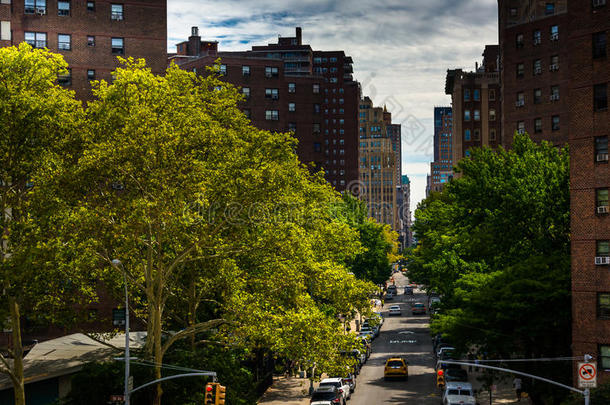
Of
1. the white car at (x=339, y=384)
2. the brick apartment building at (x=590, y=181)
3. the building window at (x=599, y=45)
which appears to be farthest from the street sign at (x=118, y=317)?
the building window at (x=599, y=45)

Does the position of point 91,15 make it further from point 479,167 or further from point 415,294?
point 415,294

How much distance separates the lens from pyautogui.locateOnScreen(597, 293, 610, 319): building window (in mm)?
39406

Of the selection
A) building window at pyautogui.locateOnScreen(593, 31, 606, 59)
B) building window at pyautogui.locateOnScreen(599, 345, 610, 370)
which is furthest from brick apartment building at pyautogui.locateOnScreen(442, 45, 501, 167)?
building window at pyautogui.locateOnScreen(599, 345, 610, 370)

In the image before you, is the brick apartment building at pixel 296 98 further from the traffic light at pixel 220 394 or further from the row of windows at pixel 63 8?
the traffic light at pixel 220 394

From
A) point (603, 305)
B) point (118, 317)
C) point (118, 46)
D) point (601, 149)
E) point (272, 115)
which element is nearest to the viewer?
point (603, 305)

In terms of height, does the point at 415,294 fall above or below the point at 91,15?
below

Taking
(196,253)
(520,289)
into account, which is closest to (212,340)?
(196,253)

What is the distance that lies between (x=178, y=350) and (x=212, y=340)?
211 cm

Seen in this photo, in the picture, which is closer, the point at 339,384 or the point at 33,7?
the point at 339,384

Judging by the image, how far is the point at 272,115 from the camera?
99.8m

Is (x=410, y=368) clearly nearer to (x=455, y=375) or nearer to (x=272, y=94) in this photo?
(x=455, y=375)

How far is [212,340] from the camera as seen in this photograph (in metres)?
40.4

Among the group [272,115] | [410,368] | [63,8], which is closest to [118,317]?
[410,368]

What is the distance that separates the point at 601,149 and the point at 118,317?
40.3m
